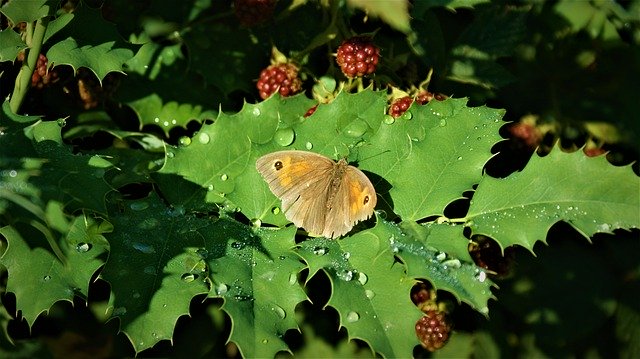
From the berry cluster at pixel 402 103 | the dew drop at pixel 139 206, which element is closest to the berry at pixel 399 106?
the berry cluster at pixel 402 103

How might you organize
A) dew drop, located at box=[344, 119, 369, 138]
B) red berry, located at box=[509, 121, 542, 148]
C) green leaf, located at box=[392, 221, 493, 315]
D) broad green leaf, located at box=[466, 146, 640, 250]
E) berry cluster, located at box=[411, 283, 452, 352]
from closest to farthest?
1. green leaf, located at box=[392, 221, 493, 315]
2. broad green leaf, located at box=[466, 146, 640, 250]
3. dew drop, located at box=[344, 119, 369, 138]
4. berry cluster, located at box=[411, 283, 452, 352]
5. red berry, located at box=[509, 121, 542, 148]

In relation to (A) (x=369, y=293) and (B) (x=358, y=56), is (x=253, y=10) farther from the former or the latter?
(A) (x=369, y=293)

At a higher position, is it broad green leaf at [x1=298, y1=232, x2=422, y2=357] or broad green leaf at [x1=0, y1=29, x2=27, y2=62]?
broad green leaf at [x1=0, y1=29, x2=27, y2=62]

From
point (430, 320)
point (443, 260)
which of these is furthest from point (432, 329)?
point (443, 260)

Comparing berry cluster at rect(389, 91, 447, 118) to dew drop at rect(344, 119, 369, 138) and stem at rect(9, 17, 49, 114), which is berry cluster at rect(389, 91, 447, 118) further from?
stem at rect(9, 17, 49, 114)

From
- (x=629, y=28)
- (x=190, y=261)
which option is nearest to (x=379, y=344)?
(x=190, y=261)

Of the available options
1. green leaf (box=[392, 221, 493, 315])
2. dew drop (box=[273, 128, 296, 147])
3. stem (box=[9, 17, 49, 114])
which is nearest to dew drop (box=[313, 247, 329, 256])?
green leaf (box=[392, 221, 493, 315])

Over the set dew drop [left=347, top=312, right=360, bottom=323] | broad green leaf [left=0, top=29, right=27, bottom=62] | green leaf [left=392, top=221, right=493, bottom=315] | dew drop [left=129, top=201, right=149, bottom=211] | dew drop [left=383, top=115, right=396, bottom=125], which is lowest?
dew drop [left=347, top=312, right=360, bottom=323]
